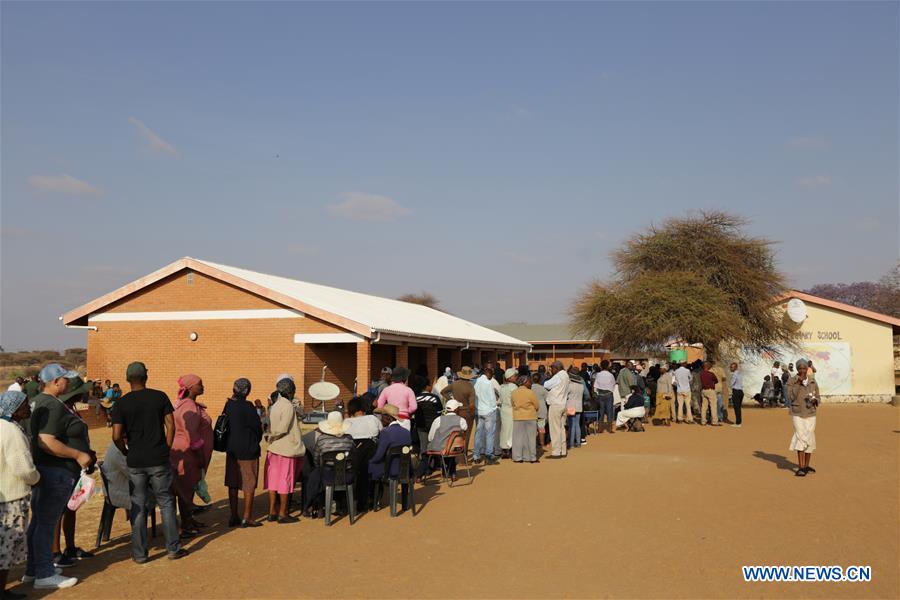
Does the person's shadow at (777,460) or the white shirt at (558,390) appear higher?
the white shirt at (558,390)

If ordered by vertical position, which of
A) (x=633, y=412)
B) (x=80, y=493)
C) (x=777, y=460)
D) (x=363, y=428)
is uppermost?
(x=363, y=428)

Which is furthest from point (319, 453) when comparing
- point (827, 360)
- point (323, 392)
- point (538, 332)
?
point (538, 332)

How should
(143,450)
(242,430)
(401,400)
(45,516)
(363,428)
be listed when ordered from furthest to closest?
(401,400) → (363,428) → (242,430) → (143,450) → (45,516)

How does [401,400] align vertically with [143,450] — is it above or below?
above

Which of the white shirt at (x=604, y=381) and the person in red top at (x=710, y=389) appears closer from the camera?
the white shirt at (x=604, y=381)

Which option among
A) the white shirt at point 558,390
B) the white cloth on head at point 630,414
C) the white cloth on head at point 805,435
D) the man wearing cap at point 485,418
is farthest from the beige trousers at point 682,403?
the man wearing cap at point 485,418

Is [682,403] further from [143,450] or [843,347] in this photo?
[143,450]

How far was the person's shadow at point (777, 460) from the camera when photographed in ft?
38.0

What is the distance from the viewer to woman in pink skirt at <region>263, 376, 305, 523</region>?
799 centimetres

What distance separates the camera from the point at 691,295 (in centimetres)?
2514

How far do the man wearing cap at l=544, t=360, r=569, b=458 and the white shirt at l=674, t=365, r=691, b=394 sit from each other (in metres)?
6.86

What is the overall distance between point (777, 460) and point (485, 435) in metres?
5.17

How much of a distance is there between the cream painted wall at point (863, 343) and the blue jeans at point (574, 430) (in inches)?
766

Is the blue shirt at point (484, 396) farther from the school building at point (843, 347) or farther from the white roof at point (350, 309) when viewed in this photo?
the school building at point (843, 347)
